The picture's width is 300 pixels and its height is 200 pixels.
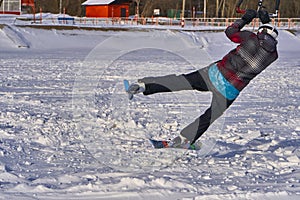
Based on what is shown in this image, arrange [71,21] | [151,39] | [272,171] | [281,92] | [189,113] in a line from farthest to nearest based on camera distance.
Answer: [71,21], [151,39], [281,92], [189,113], [272,171]

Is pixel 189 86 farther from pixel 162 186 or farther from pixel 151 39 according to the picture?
pixel 151 39

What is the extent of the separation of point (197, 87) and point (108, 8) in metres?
48.5

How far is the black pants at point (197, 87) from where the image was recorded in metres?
5.43

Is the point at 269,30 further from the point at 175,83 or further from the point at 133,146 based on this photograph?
the point at 133,146

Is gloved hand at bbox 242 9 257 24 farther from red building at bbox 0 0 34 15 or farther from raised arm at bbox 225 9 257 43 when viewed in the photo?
red building at bbox 0 0 34 15

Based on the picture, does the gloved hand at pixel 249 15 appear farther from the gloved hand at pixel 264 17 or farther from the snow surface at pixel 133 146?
the snow surface at pixel 133 146

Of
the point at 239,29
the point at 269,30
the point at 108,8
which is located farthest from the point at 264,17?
the point at 108,8

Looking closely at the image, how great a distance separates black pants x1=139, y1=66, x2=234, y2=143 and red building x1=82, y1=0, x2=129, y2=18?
155ft

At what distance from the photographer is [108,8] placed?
173 ft

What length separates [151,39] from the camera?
33.4 meters

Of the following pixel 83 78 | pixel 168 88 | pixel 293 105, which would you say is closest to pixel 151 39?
pixel 83 78

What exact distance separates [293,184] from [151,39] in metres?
29.0

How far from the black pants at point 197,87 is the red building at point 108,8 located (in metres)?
47.3

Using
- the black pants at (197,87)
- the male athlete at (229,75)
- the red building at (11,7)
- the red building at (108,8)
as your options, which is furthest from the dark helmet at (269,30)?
the red building at (108,8)
